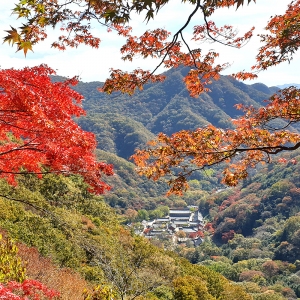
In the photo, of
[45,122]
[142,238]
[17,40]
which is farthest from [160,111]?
[17,40]

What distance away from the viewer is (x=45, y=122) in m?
3.62

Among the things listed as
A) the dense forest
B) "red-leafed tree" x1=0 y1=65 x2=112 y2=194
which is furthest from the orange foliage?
"red-leafed tree" x1=0 y1=65 x2=112 y2=194

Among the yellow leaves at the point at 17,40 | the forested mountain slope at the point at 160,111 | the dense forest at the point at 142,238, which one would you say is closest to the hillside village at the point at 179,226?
the dense forest at the point at 142,238

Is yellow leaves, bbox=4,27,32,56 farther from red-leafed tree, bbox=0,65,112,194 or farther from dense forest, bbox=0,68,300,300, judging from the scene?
dense forest, bbox=0,68,300,300

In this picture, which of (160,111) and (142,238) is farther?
(160,111)

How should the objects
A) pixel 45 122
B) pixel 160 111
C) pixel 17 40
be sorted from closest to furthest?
pixel 17 40 < pixel 45 122 < pixel 160 111

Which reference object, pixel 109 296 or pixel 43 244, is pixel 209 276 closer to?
pixel 43 244

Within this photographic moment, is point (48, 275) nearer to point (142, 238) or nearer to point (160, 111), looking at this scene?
point (142, 238)

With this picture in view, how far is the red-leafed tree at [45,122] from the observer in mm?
3723

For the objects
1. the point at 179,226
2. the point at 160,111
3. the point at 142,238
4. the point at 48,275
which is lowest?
the point at 179,226

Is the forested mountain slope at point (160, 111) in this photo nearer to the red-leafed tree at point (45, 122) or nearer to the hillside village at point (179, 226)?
the hillside village at point (179, 226)

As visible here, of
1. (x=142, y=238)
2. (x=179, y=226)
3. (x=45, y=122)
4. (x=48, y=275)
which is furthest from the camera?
(x=179, y=226)

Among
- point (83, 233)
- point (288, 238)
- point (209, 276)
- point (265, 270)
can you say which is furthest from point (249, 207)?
point (83, 233)

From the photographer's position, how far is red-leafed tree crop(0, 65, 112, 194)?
12.2 ft
